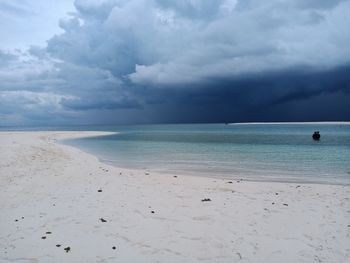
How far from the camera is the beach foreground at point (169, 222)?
710 cm

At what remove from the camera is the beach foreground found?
710 centimetres

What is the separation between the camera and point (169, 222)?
30.3ft

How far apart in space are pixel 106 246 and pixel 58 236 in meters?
1.54

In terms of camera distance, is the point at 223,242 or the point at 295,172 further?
the point at 295,172

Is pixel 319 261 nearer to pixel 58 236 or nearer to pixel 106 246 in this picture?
pixel 106 246

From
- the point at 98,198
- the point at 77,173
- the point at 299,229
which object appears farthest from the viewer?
the point at 77,173

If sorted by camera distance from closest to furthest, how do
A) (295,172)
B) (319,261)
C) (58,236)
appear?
(319,261), (58,236), (295,172)

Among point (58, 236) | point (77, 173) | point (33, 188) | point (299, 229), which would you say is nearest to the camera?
point (58, 236)

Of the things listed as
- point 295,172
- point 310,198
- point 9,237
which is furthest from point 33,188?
point 295,172

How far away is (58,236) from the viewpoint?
26.2 ft

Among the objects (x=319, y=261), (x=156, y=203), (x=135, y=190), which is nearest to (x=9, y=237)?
(x=156, y=203)

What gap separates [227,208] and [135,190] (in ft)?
15.7

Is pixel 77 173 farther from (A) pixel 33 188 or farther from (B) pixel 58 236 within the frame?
(B) pixel 58 236

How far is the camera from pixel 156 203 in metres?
11.5
